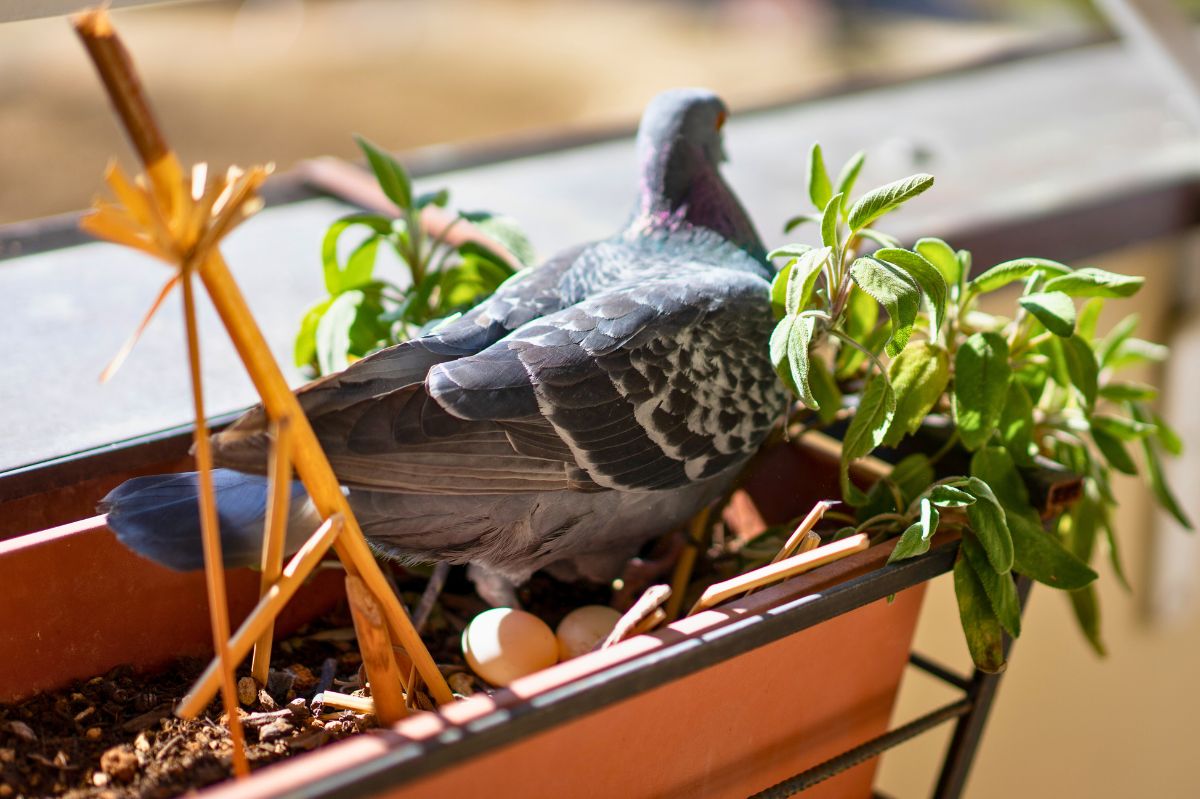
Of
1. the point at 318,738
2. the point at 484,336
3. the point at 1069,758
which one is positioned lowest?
the point at 1069,758

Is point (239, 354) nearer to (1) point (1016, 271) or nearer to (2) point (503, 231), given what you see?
(2) point (503, 231)

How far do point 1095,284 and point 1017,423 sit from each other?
124 millimetres

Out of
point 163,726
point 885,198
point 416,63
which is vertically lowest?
point 163,726

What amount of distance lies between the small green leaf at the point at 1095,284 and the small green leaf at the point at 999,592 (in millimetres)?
198

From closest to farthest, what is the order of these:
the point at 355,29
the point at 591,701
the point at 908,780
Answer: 1. the point at 591,701
2. the point at 908,780
3. the point at 355,29

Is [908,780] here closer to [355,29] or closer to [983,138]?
[983,138]

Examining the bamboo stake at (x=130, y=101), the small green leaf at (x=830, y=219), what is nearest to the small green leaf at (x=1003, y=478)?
the small green leaf at (x=830, y=219)

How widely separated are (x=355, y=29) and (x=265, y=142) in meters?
2.21

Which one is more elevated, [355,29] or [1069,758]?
[355,29]

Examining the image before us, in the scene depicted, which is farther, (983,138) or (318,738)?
(983,138)

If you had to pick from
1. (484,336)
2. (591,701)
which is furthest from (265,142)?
(591,701)

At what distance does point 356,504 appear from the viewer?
0.80m

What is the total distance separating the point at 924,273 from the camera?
71 centimetres

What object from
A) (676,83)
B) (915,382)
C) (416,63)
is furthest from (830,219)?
(416,63)
